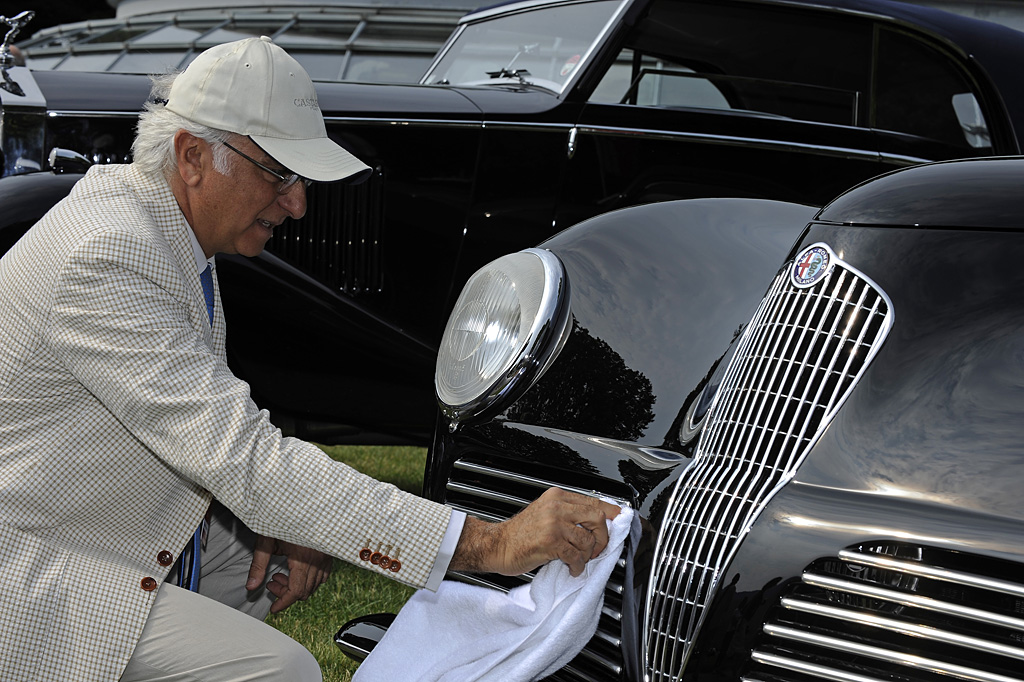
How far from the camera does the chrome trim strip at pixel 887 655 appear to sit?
1257 millimetres

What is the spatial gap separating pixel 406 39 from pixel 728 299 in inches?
331

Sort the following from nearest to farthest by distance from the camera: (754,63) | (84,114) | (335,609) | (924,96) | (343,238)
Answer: (335,609)
(84,114)
(343,238)
(924,96)
(754,63)

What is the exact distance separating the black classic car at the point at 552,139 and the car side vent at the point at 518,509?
1570 mm

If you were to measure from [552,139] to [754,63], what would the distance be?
0.98 m

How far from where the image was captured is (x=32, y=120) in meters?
3.58

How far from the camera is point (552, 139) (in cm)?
392

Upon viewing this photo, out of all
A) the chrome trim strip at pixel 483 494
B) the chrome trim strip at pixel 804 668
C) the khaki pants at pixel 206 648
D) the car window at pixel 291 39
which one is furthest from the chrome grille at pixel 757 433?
the car window at pixel 291 39

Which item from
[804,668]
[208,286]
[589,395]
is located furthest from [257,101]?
[804,668]

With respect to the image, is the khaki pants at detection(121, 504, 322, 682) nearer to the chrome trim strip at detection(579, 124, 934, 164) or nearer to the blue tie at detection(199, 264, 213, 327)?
the blue tie at detection(199, 264, 213, 327)

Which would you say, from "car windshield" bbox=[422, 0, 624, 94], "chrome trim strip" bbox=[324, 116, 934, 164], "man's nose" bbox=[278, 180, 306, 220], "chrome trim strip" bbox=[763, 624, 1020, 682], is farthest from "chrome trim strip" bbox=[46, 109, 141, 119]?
"chrome trim strip" bbox=[763, 624, 1020, 682]

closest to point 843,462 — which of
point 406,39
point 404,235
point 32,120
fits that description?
point 404,235

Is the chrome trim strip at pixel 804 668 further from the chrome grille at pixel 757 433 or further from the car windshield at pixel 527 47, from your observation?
the car windshield at pixel 527 47

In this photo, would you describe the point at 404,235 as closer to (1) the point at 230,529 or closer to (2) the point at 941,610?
(1) the point at 230,529

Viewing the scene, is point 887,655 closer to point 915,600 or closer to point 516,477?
point 915,600
